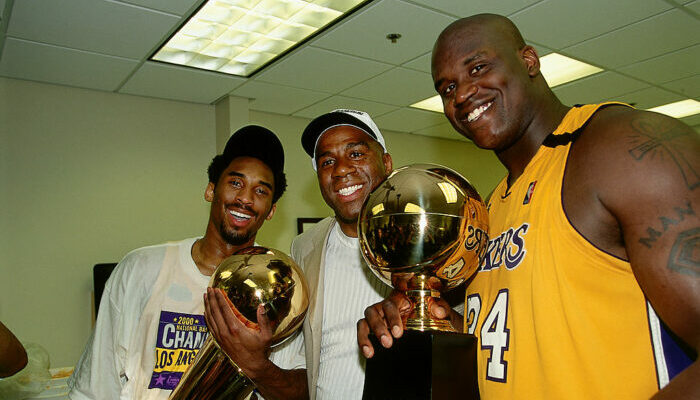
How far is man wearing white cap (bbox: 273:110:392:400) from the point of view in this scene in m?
1.42

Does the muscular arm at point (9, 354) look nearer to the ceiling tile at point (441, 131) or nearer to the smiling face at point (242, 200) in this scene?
the smiling face at point (242, 200)

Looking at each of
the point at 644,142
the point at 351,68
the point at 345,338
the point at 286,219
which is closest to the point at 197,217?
the point at 286,219

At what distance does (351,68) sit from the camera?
385cm

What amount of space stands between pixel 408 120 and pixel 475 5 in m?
2.66

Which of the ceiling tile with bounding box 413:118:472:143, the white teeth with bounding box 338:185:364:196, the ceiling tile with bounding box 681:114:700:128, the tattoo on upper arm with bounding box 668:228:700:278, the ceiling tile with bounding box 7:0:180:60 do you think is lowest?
the tattoo on upper arm with bounding box 668:228:700:278

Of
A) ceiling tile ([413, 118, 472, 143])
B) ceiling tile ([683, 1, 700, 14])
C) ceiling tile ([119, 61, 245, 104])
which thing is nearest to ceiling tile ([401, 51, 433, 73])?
ceiling tile ([119, 61, 245, 104])

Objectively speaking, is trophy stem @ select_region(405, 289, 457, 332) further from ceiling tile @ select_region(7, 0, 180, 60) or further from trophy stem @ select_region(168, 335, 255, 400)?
ceiling tile @ select_region(7, 0, 180, 60)

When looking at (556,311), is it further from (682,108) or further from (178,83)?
(682,108)

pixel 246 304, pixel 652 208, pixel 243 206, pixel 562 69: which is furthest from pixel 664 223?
pixel 562 69

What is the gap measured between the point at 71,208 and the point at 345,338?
3477 millimetres

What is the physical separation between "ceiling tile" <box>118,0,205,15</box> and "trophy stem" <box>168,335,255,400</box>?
2294 millimetres

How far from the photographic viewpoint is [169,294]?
151cm

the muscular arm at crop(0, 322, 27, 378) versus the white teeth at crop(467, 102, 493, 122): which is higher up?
the white teeth at crop(467, 102, 493, 122)

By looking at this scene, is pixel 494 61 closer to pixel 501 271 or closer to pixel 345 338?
pixel 501 271
